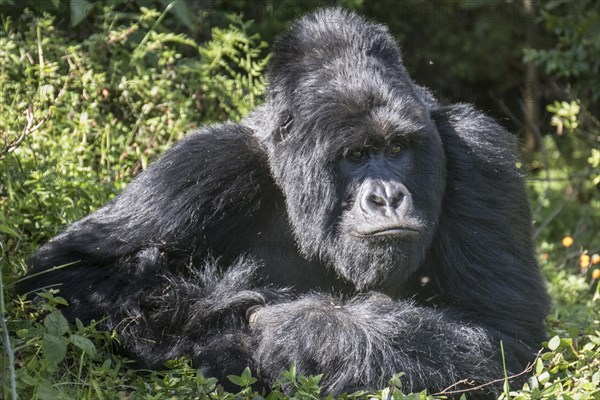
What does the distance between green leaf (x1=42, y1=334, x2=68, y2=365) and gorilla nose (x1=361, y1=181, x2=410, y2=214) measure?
1.57 metres

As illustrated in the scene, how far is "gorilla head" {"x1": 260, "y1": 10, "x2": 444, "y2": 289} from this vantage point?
4582mm

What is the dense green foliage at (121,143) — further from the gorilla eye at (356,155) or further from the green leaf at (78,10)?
the gorilla eye at (356,155)

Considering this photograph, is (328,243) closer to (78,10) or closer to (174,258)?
(174,258)

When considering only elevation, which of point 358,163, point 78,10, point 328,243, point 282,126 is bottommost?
point 328,243

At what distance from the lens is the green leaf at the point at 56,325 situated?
4.01m

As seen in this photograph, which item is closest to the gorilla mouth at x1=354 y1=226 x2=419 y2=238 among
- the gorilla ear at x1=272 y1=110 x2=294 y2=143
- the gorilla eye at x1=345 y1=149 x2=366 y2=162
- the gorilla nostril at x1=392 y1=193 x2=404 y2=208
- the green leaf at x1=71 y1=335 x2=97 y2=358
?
the gorilla nostril at x1=392 y1=193 x2=404 y2=208

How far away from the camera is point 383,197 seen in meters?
4.54

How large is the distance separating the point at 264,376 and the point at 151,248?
3.11 ft

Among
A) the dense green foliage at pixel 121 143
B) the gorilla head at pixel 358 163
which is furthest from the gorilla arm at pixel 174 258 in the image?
the gorilla head at pixel 358 163

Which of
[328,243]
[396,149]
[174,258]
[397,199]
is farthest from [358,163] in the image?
[174,258]

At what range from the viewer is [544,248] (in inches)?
299

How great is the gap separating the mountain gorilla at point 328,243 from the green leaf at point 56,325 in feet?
1.98

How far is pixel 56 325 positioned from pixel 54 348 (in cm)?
19

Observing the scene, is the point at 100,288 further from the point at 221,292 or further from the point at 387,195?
the point at 387,195
